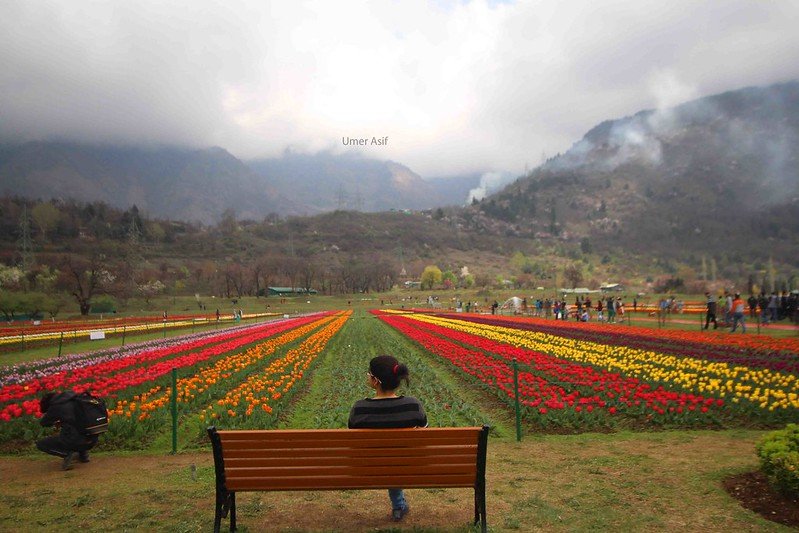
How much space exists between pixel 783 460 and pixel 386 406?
4.59m

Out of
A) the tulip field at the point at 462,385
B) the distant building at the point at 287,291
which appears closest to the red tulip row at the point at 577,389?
the tulip field at the point at 462,385

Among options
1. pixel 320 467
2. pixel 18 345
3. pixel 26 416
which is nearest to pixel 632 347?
pixel 320 467

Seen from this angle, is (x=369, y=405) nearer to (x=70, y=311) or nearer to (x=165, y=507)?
(x=165, y=507)

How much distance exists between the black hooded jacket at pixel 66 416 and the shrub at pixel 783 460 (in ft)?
32.8

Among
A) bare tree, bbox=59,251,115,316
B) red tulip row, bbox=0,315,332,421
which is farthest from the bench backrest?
bare tree, bbox=59,251,115,316

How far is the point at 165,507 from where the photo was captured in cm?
684

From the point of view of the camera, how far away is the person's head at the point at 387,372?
6.06 metres

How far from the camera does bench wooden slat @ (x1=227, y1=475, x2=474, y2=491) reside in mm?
5539

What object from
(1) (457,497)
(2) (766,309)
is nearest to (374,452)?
(1) (457,497)

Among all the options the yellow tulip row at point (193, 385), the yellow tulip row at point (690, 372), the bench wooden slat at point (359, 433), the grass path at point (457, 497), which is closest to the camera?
the bench wooden slat at point (359, 433)

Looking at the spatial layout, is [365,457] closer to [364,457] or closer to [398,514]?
[364,457]

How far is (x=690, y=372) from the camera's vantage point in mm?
14883

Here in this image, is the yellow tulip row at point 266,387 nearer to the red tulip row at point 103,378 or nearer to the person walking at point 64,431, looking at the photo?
the person walking at point 64,431

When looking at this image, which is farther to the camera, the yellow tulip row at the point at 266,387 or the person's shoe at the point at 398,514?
the yellow tulip row at the point at 266,387
